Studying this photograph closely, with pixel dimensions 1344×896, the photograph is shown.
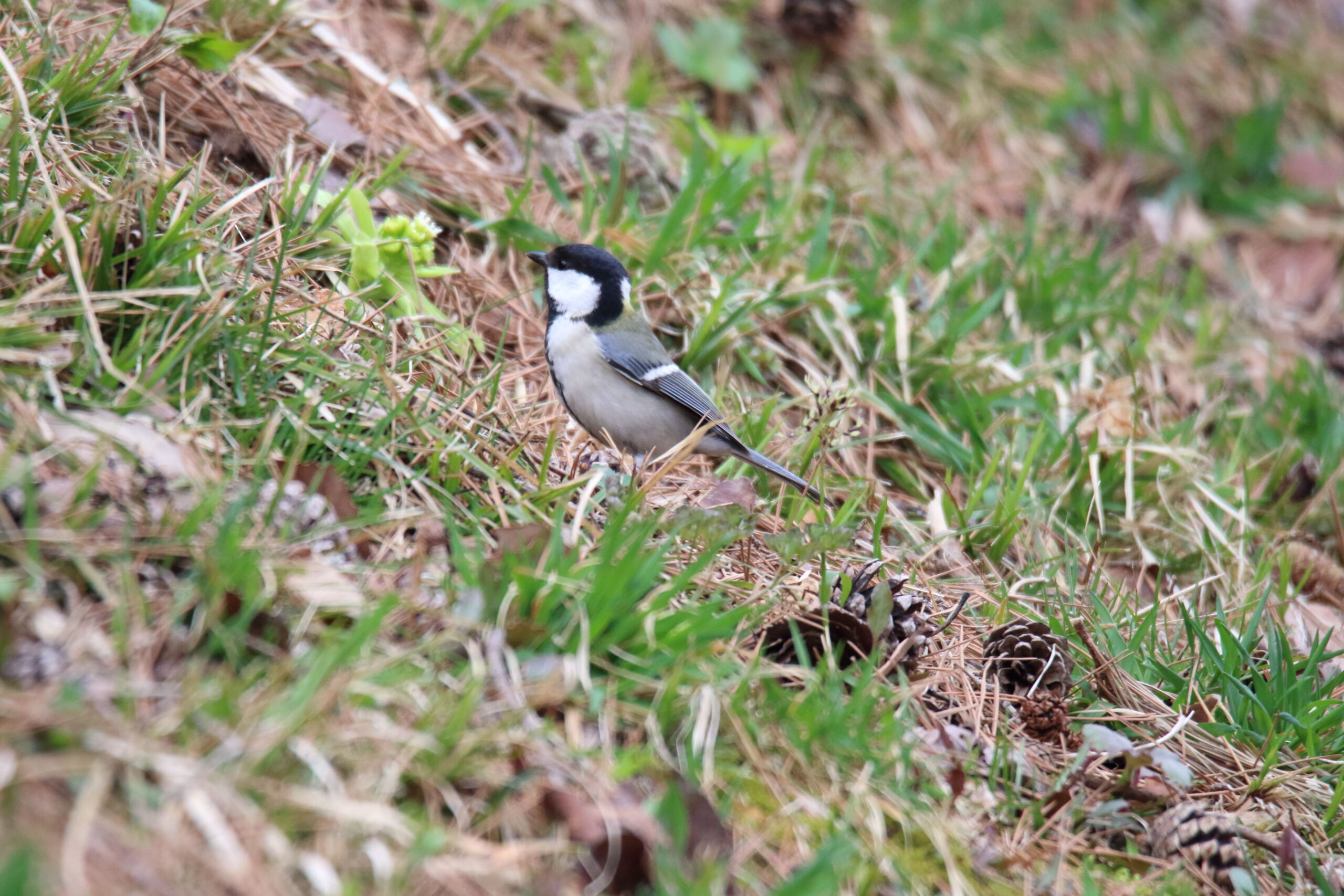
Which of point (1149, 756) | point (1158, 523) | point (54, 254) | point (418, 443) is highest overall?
point (54, 254)

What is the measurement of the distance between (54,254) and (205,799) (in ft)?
4.96

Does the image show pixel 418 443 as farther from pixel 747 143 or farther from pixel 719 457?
pixel 747 143

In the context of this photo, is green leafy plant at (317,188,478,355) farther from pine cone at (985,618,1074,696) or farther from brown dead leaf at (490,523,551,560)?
pine cone at (985,618,1074,696)

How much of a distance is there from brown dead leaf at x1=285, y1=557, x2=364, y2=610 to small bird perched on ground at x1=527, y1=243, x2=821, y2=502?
4.53 feet

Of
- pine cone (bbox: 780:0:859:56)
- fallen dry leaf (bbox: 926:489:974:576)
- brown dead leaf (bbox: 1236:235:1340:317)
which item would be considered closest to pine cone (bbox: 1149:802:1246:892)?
fallen dry leaf (bbox: 926:489:974:576)

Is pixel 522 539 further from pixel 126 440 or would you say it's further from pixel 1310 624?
pixel 1310 624

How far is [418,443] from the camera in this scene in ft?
9.30

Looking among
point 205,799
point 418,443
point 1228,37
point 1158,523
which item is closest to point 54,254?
point 418,443

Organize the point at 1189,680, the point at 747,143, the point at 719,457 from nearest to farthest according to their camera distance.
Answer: the point at 1189,680
the point at 719,457
the point at 747,143

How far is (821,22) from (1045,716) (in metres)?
4.09

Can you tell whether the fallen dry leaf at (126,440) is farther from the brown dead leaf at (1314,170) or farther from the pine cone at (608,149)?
the brown dead leaf at (1314,170)

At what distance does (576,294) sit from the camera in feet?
12.3

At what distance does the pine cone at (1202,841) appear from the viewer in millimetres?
2471

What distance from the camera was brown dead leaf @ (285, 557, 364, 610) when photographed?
2.21 metres
